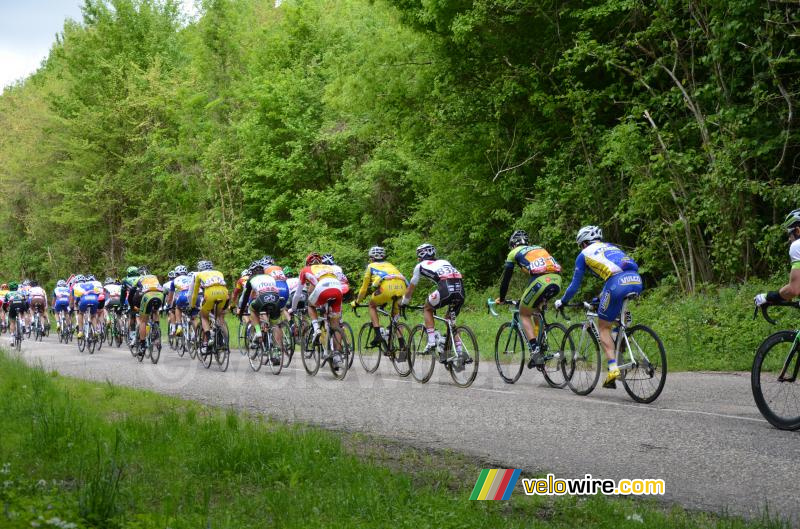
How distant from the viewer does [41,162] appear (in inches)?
2222

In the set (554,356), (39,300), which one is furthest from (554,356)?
(39,300)

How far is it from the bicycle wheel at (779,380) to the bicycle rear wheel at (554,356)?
3352 millimetres

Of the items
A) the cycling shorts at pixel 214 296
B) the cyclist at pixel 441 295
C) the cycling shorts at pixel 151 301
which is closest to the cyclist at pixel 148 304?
the cycling shorts at pixel 151 301

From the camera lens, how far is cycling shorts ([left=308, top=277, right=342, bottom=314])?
14.3 m

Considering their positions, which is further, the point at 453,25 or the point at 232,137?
the point at 232,137

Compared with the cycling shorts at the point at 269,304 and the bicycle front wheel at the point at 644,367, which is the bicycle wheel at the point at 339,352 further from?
the bicycle front wheel at the point at 644,367

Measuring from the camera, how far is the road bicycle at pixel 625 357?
9.84 meters

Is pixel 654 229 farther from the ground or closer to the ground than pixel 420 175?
closer to the ground

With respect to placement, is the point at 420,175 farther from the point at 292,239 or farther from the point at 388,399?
the point at 388,399

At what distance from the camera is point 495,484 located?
614cm

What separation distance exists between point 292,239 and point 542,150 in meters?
17.6

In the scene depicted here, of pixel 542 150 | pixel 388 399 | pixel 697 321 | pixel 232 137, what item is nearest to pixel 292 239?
pixel 232 137

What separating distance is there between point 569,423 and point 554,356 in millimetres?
2962

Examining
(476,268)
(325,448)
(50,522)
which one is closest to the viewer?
(50,522)
